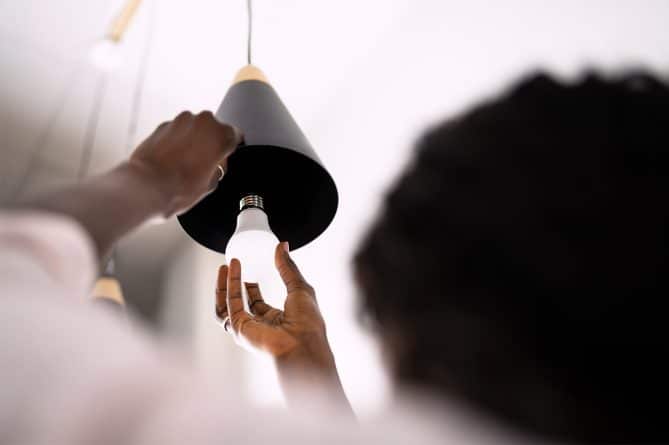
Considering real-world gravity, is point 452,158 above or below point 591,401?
above

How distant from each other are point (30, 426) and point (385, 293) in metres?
0.19

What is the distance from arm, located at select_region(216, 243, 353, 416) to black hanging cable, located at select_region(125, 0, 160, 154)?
1.35 m

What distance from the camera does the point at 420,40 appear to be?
1754 millimetres

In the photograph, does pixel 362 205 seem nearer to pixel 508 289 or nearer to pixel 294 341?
pixel 294 341

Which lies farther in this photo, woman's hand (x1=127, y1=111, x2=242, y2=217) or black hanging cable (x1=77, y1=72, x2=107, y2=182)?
black hanging cable (x1=77, y1=72, x2=107, y2=182)

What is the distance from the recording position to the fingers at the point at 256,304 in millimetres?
786

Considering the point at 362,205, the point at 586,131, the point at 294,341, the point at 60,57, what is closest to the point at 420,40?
the point at 362,205

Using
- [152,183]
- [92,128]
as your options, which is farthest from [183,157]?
[92,128]

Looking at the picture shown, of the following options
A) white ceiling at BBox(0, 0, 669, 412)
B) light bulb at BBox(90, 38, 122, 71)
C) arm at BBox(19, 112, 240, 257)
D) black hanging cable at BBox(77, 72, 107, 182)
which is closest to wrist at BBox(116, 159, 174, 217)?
arm at BBox(19, 112, 240, 257)

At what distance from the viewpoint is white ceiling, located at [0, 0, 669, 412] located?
1.47 meters

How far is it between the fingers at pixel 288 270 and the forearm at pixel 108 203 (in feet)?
0.81

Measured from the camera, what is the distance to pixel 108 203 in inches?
15.5

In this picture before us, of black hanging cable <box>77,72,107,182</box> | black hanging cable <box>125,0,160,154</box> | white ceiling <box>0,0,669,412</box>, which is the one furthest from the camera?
black hanging cable <box>77,72,107,182</box>

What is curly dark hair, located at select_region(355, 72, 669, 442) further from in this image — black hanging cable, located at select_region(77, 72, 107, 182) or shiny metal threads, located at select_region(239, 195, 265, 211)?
black hanging cable, located at select_region(77, 72, 107, 182)
